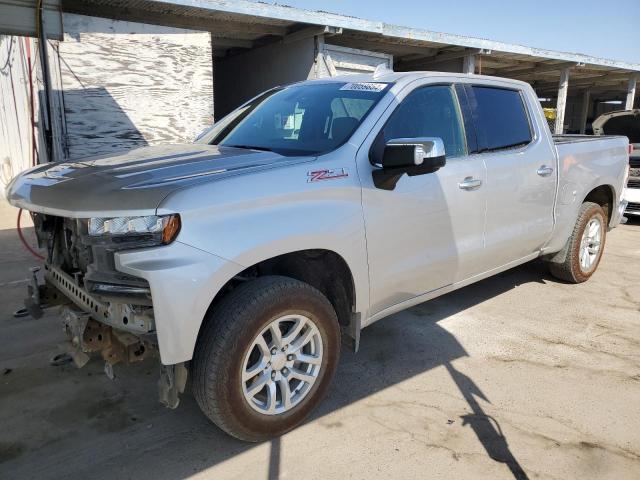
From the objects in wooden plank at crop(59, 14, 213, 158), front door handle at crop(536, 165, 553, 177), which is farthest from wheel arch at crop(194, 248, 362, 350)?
wooden plank at crop(59, 14, 213, 158)

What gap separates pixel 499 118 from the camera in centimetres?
412

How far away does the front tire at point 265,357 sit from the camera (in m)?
2.42

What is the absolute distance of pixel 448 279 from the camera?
11.9 ft

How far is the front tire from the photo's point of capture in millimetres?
2416

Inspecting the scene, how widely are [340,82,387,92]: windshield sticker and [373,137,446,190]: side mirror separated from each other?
61cm

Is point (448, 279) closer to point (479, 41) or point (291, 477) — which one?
point (291, 477)

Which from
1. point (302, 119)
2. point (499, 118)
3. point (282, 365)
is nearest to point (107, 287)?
point (282, 365)

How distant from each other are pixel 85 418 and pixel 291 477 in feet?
4.32

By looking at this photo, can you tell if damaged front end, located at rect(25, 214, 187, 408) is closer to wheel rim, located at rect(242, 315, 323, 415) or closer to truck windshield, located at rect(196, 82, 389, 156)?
wheel rim, located at rect(242, 315, 323, 415)

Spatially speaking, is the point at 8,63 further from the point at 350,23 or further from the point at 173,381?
the point at 173,381

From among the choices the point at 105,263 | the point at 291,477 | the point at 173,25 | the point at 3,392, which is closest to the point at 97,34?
the point at 173,25

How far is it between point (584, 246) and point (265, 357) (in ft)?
13.3

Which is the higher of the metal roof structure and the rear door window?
the metal roof structure

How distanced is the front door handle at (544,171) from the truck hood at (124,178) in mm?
2383
